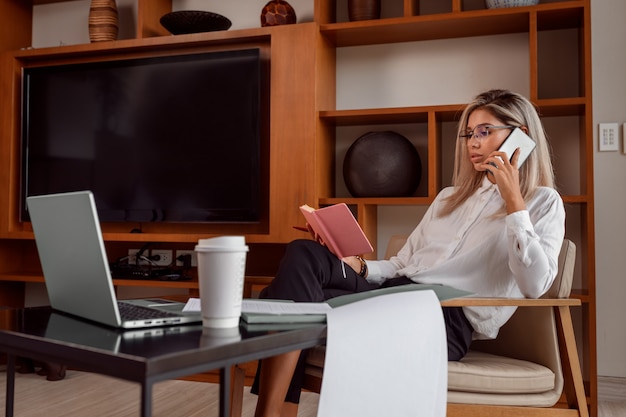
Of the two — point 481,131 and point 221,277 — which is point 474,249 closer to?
point 481,131

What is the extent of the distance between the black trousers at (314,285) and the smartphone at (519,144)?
0.50m

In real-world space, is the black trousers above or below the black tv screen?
below

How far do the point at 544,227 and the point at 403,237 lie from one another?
2.09 ft

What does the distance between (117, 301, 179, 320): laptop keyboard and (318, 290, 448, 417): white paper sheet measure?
0.89 ft

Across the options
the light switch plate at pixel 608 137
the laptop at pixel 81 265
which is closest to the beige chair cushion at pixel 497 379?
the laptop at pixel 81 265

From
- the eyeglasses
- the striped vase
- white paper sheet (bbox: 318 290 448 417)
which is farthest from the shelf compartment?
white paper sheet (bbox: 318 290 448 417)

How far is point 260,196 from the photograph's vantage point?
3096mm

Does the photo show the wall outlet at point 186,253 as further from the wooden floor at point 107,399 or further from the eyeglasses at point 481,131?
the eyeglasses at point 481,131

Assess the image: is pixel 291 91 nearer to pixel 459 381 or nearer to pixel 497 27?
pixel 497 27

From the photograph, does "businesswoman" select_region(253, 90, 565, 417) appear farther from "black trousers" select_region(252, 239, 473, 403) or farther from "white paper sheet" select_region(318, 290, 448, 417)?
"white paper sheet" select_region(318, 290, 448, 417)

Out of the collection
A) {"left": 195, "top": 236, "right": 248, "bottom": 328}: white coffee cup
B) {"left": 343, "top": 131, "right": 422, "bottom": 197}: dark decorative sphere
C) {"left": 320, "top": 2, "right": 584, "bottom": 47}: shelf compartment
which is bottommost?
{"left": 195, "top": 236, "right": 248, "bottom": 328}: white coffee cup

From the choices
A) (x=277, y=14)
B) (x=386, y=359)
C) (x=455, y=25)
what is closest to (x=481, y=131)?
(x=455, y=25)

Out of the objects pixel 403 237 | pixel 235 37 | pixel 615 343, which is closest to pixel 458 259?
pixel 403 237

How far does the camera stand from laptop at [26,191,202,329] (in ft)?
3.25
